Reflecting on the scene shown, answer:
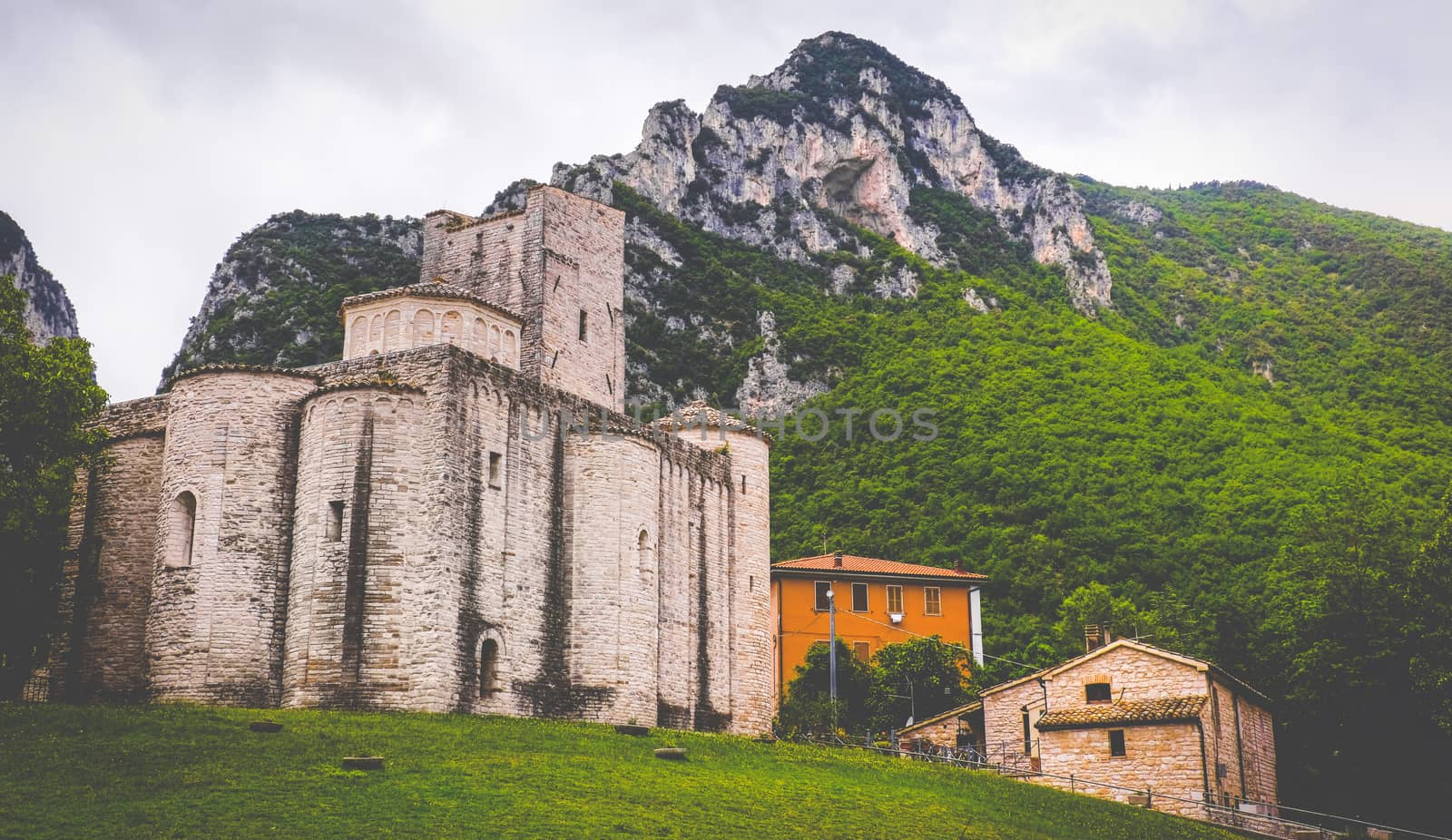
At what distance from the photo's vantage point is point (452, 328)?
152 feet

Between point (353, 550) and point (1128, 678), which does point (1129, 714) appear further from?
point (353, 550)

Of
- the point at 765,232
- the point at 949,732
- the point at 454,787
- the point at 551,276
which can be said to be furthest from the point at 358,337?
the point at 765,232

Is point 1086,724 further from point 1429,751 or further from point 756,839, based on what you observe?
point 756,839

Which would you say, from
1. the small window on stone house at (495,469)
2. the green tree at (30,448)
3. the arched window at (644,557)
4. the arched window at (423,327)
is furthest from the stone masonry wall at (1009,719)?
the green tree at (30,448)

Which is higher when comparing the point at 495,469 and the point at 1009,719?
the point at 495,469

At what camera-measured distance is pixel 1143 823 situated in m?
35.0

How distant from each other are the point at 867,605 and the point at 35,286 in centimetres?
6518

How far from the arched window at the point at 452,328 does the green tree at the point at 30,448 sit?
1024cm

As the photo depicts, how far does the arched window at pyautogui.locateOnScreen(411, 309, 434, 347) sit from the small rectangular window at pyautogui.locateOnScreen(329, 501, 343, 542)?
888 cm

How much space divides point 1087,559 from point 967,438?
12.8 metres

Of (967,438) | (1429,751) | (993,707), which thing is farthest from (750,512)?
(967,438)

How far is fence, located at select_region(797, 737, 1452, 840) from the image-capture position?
4025 centimetres

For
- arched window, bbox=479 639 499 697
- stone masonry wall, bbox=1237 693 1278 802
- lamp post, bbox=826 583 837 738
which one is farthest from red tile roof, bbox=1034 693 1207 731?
arched window, bbox=479 639 499 697

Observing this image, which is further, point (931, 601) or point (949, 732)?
point (931, 601)
